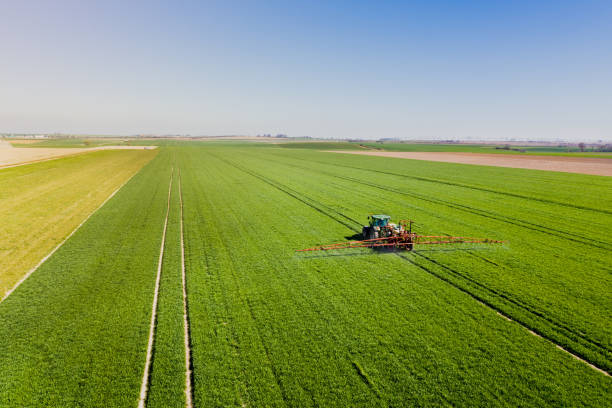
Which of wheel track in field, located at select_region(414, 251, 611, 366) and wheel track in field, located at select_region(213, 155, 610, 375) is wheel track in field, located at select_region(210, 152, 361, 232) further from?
A: wheel track in field, located at select_region(414, 251, 611, 366)

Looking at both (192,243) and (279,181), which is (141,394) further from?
(279,181)

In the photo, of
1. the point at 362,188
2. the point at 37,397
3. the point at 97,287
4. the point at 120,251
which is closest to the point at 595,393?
the point at 37,397

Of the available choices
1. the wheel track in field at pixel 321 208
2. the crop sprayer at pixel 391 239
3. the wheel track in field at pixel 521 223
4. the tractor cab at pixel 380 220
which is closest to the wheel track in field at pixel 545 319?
the crop sprayer at pixel 391 239

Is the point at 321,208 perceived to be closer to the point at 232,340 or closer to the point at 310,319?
the point at 310,319

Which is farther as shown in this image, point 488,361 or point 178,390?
point 488,361

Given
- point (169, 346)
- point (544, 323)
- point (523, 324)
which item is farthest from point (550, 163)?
point (169, 346)
